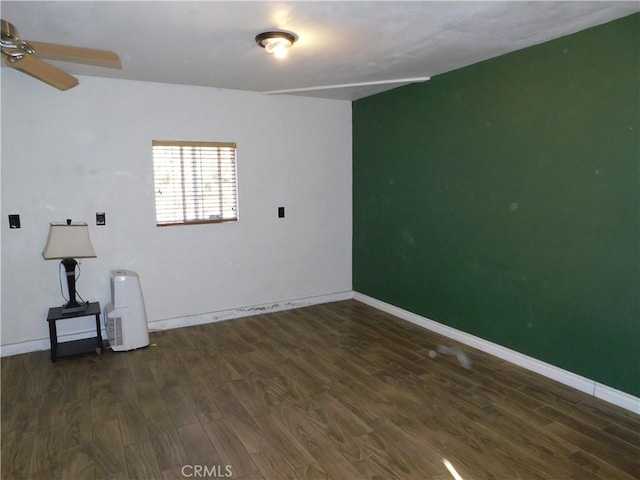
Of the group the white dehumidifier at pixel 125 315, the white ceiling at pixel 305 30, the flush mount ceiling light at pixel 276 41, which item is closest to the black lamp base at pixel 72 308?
the white dehumidifier at pixel 125 315

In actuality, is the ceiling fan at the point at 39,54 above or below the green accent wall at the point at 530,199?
above

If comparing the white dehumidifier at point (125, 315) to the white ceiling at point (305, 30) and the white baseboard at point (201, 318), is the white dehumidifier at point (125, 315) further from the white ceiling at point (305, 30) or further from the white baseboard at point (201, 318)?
the white ceiling at point (305, 30)

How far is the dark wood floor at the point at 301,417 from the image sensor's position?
2188 mm

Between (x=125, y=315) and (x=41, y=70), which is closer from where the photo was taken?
(x=41, y=70)

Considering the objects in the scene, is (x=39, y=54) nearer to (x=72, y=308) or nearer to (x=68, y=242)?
(x=68, y=242)

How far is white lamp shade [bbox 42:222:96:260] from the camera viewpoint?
3.38 metres

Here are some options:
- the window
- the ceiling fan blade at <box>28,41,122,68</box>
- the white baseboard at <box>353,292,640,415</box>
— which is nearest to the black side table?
the window

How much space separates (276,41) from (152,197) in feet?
6.89

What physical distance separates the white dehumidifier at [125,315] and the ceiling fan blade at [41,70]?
1646mm

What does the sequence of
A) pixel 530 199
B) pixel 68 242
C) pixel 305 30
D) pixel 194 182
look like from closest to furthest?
pixel 305 30 → pixel 530 199 → pixel 68 242 → pixel 194 182

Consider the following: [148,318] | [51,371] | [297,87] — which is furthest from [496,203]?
[51,371]

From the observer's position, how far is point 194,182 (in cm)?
425

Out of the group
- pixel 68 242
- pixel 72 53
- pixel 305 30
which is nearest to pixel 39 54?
pixel 72 53

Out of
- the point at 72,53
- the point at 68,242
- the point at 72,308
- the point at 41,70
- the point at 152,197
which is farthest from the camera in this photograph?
the point at 152,197
